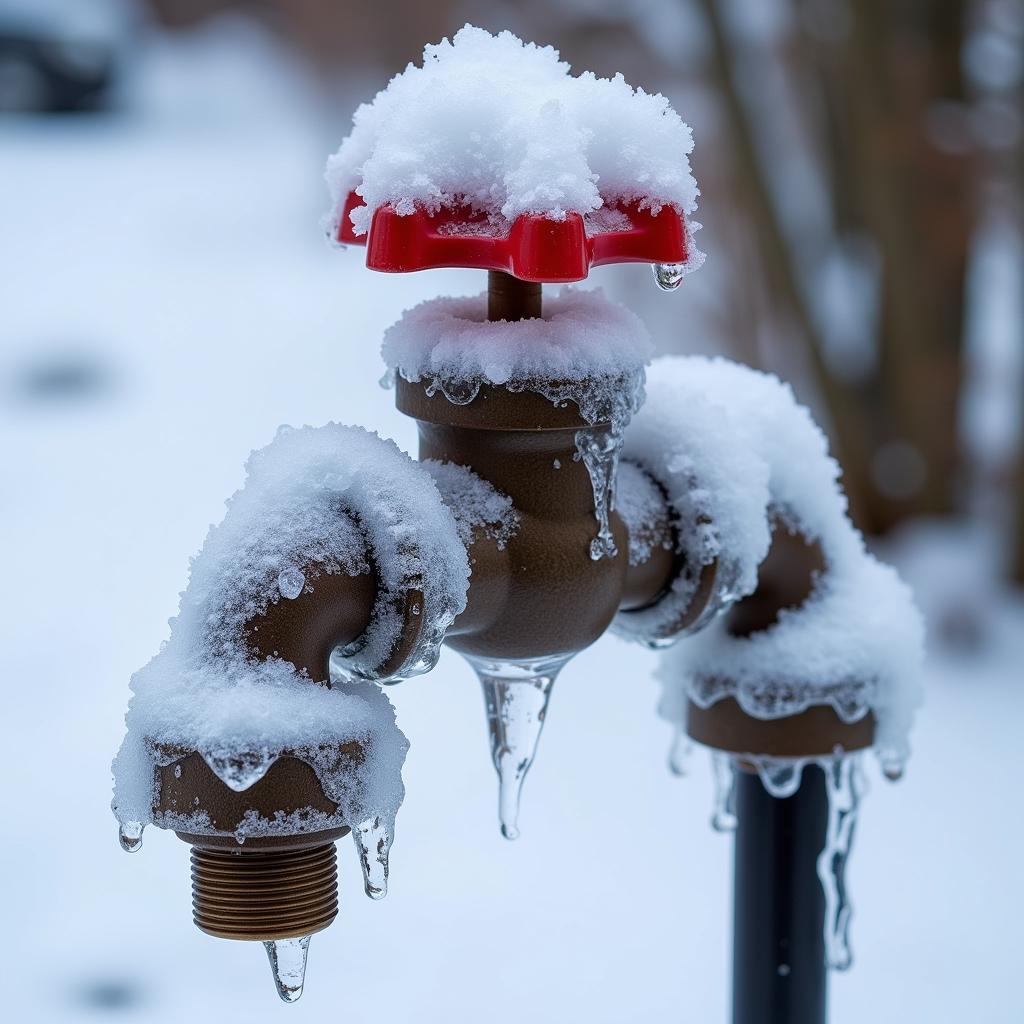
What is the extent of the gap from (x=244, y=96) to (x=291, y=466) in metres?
6.76

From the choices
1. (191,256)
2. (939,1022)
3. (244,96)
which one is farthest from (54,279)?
(939,1022)

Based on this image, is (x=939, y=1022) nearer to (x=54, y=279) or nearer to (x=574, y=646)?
(x=574, y=646)

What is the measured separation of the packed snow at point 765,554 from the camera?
0.81 m

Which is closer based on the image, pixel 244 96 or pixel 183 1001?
pixel 183 1001

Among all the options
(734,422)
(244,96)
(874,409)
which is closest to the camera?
(734,422)

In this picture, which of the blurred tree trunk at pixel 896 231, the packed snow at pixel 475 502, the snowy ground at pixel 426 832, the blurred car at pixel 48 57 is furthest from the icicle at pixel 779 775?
the blurred car at pixel 48 57

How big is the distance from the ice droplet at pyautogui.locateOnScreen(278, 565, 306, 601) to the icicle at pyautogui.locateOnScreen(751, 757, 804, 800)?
1.39ft

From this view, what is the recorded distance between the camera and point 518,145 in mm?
629

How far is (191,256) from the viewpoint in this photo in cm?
491

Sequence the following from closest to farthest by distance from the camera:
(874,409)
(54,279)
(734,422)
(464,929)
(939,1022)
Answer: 1. (734,422)
2. (939,1022)
3. (464,929)
4. (874,409)
5. (54,279)

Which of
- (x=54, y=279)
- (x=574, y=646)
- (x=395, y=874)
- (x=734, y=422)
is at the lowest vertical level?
(x=395, y=874)

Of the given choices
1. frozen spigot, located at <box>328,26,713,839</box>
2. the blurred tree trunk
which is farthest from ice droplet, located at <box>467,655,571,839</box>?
the blurred tree trunk

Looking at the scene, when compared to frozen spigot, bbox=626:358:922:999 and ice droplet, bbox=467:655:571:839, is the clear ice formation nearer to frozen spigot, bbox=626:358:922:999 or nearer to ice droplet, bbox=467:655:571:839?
frozen spigot, bbox=626:358:922:999

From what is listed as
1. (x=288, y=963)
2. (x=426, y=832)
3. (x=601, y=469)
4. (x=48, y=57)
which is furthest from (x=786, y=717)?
(x=48, y=57)
